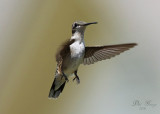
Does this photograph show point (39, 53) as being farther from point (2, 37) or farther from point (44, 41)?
point (2, 37)

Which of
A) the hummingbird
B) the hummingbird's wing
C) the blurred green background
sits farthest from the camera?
the blurred green background

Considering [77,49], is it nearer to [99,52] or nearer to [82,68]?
[99,52]

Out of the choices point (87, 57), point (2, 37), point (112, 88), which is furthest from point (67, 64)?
point (112, 88)

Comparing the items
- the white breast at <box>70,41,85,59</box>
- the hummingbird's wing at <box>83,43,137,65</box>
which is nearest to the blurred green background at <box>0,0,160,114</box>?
the hummingbird's wing at <box>83,43,137,65</box>

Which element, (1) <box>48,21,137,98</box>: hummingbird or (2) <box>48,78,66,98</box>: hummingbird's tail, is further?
(2) <box>48,78,66,98</box>: hummingbird's tail

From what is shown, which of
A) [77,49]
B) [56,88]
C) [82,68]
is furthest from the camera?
[82,68]

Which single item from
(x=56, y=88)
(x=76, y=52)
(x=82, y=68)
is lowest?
(x=56, y=88)

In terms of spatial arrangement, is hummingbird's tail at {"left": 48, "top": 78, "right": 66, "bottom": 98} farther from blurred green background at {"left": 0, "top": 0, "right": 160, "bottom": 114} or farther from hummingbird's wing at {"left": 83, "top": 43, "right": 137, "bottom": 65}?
blurred green background at {"left": 0, "top": 0, "right": 160, "bottom": 114}

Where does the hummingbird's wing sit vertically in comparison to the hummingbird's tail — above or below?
above

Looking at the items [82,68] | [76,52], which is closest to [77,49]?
[76,52]
